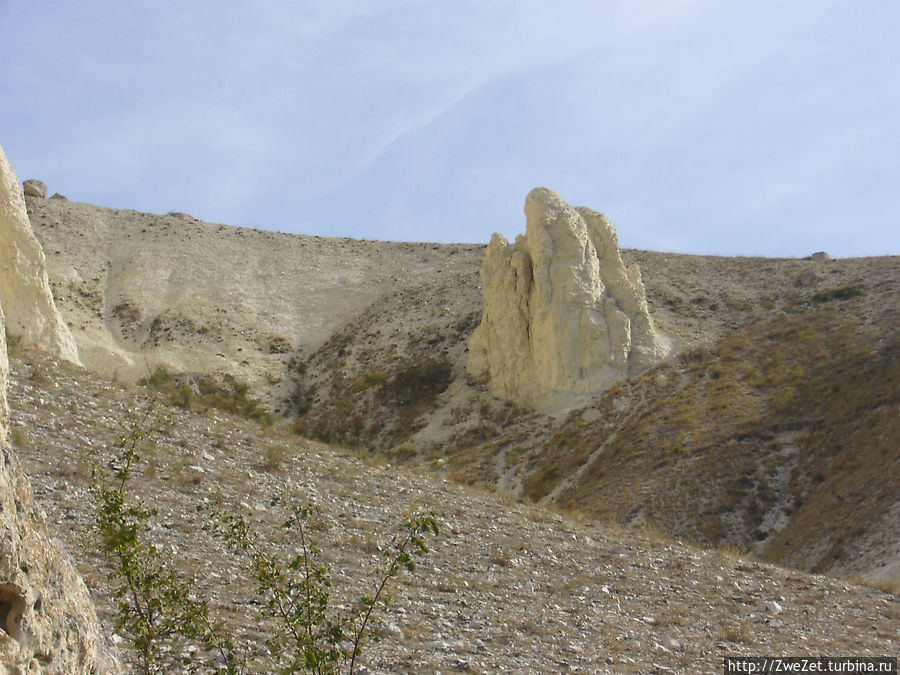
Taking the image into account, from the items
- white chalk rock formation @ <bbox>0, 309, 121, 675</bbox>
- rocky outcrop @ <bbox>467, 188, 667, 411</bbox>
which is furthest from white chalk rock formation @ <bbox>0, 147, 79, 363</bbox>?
white chalk rock formation @ <bbox>0, 309, 121, 675</bbox>

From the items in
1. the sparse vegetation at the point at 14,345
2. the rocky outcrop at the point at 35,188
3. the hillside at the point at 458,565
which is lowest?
the hillside at the point at 458,565

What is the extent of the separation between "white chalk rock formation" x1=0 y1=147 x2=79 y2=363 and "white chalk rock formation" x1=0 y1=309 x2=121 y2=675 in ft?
65.5

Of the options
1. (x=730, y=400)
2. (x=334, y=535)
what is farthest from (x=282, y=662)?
(x=730, y=400)

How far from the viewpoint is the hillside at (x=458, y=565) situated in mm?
10078

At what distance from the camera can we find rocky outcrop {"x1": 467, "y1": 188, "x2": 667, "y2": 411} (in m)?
34.1

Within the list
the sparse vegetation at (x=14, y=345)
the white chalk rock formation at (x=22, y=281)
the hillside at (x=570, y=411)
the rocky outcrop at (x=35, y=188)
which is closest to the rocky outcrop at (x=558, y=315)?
the hillside at (x=570, y=411)

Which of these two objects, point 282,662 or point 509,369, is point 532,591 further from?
point 509,369

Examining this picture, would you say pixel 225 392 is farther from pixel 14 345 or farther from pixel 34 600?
pixel 34 600

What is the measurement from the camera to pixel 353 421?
37656 mm

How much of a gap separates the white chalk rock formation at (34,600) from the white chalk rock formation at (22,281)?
1997cm

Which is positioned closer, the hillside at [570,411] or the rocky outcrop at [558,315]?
the hillside at [570,411]

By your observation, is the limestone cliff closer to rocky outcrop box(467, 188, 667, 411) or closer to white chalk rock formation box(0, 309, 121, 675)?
white chalk rock formation box(0, 309, 121, 675)

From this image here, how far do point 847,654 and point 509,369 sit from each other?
81.3ft

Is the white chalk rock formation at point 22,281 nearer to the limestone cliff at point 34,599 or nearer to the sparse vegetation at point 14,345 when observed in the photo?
the sparse vegetation at point 14,345
